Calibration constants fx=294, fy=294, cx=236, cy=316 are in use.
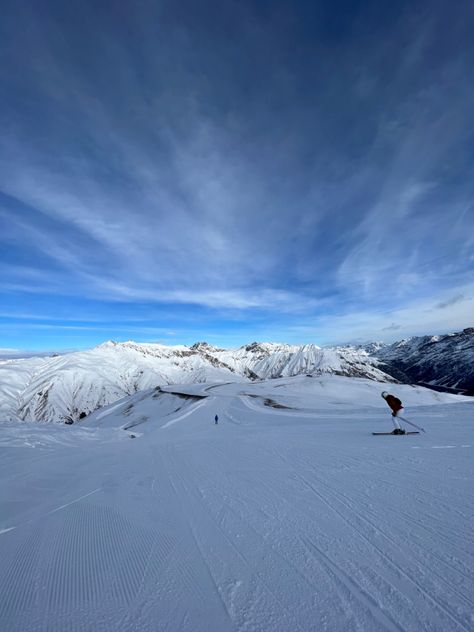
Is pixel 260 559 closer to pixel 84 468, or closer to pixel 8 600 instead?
pixel 8 600

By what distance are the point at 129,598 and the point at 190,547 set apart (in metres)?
1.30

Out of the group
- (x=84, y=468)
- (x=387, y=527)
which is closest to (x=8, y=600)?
(x=387, y=527)

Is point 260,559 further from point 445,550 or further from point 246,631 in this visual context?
point 445,550

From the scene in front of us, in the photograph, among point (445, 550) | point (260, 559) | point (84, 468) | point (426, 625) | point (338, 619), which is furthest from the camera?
point (84, 468)

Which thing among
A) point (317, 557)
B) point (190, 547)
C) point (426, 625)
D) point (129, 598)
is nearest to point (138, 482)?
point (190, 547)

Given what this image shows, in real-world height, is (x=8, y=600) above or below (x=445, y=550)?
below

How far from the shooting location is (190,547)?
477cm

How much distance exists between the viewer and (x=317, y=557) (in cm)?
416

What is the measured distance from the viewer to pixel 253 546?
184 inches

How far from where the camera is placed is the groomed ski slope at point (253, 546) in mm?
Answer: 3240

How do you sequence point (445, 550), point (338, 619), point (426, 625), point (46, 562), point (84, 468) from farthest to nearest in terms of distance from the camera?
point (84, 468) < point (46, 562) < point (445, 550) < point (338, 619) < point (426, 625)

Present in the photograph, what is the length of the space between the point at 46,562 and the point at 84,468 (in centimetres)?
802

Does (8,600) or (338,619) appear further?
(8,600)

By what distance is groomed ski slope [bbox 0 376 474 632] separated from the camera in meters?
3.24
